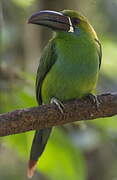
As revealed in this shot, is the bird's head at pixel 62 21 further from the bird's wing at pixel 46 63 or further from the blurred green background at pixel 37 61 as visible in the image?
the blurred green background at pixel 37 61

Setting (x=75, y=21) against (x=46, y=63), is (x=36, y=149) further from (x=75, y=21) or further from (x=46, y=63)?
(x=75, y=21)

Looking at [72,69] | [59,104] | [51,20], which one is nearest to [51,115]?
[59,104]

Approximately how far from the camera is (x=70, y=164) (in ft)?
9.32

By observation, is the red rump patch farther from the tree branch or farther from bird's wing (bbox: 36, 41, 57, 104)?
the tree branch

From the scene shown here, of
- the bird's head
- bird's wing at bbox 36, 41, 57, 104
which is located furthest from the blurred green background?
the bird's head

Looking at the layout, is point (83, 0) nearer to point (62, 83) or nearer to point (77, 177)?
point (62, 83)

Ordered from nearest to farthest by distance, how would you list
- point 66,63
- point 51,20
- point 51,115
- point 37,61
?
point 51,115 → point 51,20 → point 66,63 → point 37,61

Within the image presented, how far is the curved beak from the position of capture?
2877mm

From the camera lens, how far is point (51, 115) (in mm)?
2557

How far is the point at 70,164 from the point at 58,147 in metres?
0.11

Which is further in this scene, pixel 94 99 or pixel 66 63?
pixel 66 63

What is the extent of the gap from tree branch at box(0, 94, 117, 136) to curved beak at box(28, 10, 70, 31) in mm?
489

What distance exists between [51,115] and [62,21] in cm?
69

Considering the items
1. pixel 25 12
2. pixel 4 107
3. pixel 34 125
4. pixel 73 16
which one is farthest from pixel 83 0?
pixel 34 125
